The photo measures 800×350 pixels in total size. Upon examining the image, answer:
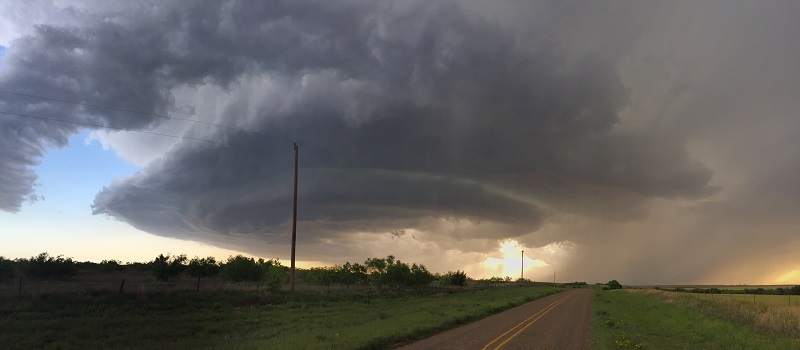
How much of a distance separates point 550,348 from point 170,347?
1615cm

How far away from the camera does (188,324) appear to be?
29734mm

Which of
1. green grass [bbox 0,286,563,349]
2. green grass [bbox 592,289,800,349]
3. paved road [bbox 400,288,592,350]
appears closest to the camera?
paved road [bbox 400,288,592,350]

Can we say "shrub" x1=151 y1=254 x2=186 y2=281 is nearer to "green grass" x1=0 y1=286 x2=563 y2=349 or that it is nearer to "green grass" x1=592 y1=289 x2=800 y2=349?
"green grass" x1=0 y1=286 x2=563 y2=349

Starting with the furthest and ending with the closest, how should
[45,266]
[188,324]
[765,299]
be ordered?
[765,299]
[45,266]
[188,324]

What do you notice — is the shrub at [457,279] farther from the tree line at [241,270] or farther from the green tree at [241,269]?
the green tree at [241,269]

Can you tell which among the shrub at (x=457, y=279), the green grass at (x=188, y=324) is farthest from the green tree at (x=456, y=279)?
the green grass at (x=188, y=324)

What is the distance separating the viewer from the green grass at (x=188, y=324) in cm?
2173

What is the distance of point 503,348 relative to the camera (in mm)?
20078

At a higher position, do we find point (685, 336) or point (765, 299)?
point (685, 336)

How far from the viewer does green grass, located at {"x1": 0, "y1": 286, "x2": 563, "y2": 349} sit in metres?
21.7

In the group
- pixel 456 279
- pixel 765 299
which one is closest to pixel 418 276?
pixel 456 279

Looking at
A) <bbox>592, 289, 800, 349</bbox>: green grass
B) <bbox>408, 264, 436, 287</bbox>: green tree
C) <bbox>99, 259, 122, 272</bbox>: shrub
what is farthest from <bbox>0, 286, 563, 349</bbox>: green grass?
<bbox>99, 259, 122, 272</bbox>: shrub

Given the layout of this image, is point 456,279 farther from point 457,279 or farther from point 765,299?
point 765,299

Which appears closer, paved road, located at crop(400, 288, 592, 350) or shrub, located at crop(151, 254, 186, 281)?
paved road, located at crop(400, 288, 592, 350)
